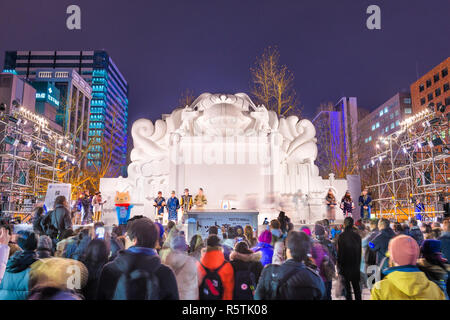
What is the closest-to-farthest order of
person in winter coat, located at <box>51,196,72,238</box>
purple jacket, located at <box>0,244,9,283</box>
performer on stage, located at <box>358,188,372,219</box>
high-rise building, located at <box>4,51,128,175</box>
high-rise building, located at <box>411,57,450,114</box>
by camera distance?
purple jacket, located at <box>0,244,9,283</box> → person in winter coat, located at <box>51,196,72,238</box> → performer on stage, located at <box>358,188,372,219</box> → high-rise building, located at <box>411,57,450,114</box> → high-rise building, located at <box>4,51,128,175</box>

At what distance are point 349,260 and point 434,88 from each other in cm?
5322

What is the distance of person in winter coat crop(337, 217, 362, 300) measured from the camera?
4875mm

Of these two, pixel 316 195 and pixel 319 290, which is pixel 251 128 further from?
pixel 319 290

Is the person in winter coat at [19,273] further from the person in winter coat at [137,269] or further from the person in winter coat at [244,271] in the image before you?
the person in winter coat at [244,271]

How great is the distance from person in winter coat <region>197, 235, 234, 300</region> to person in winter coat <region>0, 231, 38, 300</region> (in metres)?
1.59

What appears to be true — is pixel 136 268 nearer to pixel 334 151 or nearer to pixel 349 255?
pixel 349 255

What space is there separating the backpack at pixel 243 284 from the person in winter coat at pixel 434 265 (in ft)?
5.98

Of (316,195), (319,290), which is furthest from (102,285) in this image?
(316,195)

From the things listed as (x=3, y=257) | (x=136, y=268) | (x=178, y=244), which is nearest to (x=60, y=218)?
(x=3, y=257)


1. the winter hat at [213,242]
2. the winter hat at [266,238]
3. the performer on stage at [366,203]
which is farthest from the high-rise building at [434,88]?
the winter hat at [213,242]

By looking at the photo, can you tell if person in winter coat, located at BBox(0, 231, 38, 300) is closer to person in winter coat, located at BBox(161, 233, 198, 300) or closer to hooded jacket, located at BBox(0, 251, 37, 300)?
hooded jacket, located at BBox(0, 251, 37, 300)

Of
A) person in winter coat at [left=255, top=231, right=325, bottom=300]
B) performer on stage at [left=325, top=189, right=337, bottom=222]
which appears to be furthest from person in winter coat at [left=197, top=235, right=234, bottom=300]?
performer on stage at [left=325, top=189, right=337, bottom=222]

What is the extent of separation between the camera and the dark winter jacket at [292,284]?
8.96 ft
